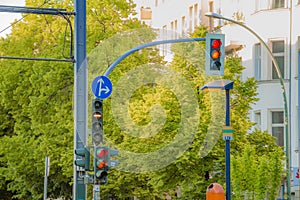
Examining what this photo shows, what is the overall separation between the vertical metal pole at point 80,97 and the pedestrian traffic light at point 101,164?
1.13 m

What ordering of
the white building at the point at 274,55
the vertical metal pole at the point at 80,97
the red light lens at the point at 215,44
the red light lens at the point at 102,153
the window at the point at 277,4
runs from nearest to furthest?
the red light lens at the point at 102,153, the red light lens at the point at 215,44, the vertical metal pole at the point at 80,97, the white building at the point at 274,55, the window at the point at 277,4

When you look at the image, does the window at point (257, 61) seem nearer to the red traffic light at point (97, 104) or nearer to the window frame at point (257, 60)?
the window frame at point (257, 60)

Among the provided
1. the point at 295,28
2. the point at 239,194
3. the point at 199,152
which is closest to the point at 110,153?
the point at 239,194

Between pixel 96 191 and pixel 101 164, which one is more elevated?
pixel 101 164

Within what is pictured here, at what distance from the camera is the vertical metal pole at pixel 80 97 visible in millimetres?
21281

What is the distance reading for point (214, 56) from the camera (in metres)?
21.0

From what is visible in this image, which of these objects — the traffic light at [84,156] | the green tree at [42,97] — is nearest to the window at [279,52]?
the green tree at [42,97]

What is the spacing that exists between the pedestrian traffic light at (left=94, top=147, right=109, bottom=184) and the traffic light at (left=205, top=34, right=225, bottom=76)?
2993 millimetres

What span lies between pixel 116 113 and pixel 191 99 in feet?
16.2

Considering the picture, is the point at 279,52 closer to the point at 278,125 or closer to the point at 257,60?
the point at 257,60

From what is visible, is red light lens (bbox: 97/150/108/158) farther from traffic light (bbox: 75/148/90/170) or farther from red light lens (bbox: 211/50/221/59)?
red light lens (bbox: 211/50/221/59)

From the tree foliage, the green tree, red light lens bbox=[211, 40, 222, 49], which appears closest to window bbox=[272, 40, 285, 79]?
the tree foliage

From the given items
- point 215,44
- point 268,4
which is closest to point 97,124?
point 215,44

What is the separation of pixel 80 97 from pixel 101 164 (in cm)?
187
